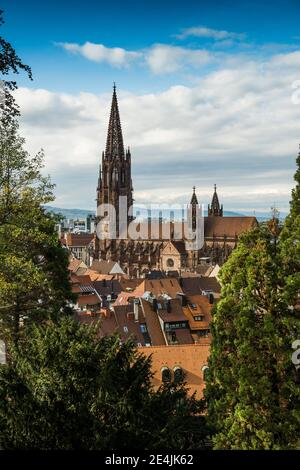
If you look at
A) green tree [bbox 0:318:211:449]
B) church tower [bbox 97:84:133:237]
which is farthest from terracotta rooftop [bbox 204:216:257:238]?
green tree [bbox 0:318:211:449]

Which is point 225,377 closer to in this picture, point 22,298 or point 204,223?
point 22,298

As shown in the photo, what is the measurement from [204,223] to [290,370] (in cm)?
9433

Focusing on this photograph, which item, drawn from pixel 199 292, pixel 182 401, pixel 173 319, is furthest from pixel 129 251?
pixel 182 401

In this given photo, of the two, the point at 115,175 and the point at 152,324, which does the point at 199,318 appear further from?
the point at 115,175

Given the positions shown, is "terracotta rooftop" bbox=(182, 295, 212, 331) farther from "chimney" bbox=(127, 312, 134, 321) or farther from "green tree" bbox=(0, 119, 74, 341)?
"green tree" bbox=(0, 119, 74, 341)

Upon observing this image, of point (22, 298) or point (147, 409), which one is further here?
point (22, 298)

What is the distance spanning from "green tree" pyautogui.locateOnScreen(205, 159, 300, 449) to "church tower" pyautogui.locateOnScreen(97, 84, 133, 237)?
101 meters

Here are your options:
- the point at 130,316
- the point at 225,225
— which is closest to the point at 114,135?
the point at 225,225

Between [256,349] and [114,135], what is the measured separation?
354 ft

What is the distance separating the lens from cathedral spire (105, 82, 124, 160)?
115938mm

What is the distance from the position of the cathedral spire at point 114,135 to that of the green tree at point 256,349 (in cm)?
10356

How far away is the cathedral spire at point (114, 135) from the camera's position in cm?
11594
